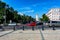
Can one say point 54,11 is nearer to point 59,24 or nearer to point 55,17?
point 55,17

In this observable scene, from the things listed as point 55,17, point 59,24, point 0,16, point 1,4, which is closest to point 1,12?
point 0,16

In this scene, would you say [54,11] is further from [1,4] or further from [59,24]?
[59,24]

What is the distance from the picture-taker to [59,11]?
16725 cm

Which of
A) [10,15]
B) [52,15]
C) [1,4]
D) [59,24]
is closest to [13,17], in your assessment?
[10,15]

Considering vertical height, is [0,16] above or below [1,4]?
below

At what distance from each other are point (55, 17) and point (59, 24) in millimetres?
103983

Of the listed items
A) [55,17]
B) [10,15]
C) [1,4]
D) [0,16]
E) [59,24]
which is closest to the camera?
[59,24]

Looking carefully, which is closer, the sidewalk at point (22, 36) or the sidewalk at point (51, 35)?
the sidewalk at point (51, 35)

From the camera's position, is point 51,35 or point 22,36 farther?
point 51,35

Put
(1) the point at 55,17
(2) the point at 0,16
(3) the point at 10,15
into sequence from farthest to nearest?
1. (1) the point at 55,17
2. (3) the point at 10,15
3. (2) the point at 0,16

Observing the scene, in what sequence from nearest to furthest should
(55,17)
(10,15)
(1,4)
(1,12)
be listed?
(1,12), (1,4), (10,15), (55,17)

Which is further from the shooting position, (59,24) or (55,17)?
(55,17)

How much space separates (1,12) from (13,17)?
35.8 meters

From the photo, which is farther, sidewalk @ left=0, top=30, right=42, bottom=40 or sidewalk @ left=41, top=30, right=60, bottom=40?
sidewalk @ left=0, top=30, right=42, bottom=40
